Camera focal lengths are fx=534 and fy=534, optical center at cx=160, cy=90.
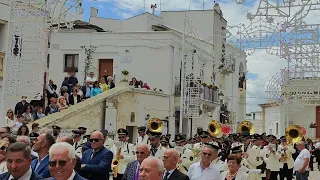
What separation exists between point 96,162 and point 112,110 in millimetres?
Answer: 16810

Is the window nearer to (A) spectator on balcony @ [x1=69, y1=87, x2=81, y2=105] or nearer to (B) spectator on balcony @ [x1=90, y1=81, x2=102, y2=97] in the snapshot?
(B) spectator on balcony @ [x1=90, y1=81, x2=102, y2=97]

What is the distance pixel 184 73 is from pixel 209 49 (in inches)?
303

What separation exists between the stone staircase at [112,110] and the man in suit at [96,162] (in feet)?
32.4

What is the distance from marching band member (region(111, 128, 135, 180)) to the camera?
39.8 feet

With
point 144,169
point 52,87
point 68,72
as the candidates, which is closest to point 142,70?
point 68,72

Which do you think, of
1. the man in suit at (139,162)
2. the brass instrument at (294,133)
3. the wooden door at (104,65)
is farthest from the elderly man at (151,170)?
the wooden door at (104,65)

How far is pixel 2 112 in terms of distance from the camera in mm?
21078

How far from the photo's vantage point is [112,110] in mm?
24219

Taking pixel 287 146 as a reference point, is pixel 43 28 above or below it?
above

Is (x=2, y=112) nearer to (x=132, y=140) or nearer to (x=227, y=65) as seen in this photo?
(x=132, y=140)

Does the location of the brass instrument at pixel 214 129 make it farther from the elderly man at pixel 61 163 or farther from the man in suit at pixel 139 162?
the elderly man at pixel 61 163

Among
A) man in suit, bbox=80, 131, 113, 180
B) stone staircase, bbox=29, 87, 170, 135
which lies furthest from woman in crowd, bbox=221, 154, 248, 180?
stone staircase, bbox=29, 87, 170, 135

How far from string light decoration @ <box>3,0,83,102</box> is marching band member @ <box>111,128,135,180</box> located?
7.63 m

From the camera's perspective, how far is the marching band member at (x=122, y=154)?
1212cm
